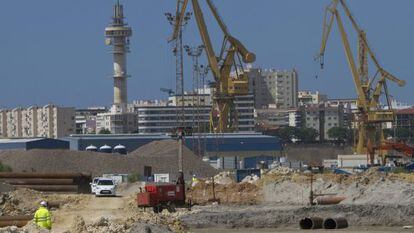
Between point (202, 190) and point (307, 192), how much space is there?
17.3 feet

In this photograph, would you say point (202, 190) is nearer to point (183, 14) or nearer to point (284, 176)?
point (284, 176)

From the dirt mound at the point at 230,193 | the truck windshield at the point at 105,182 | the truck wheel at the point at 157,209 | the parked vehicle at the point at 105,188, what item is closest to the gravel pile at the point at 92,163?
the dirt mound at the point at 230,193

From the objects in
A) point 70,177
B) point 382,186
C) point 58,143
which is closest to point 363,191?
point 382,186

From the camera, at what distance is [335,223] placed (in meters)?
37.6

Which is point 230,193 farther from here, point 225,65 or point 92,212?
point 225,65

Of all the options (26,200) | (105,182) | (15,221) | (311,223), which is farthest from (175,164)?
(15,221)

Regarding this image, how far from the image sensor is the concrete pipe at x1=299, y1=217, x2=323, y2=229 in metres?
→ 37.6

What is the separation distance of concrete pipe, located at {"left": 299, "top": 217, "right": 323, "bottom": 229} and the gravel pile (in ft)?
166

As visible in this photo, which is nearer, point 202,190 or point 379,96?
point 202,190

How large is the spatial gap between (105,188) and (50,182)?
300cm

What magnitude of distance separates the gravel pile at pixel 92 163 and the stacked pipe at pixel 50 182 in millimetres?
29837

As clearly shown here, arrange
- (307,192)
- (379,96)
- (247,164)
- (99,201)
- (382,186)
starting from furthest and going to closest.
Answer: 1. (379,96)
2. (247,164)
3. (307,192)
4. (99,201)
5. (382,186)

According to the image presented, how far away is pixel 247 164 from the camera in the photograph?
119 meters

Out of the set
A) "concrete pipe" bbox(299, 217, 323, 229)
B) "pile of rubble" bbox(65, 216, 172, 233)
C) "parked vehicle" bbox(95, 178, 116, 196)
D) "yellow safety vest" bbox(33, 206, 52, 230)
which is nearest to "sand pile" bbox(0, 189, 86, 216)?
"parked vehicle" bbox(95, 178, 116, 196)
